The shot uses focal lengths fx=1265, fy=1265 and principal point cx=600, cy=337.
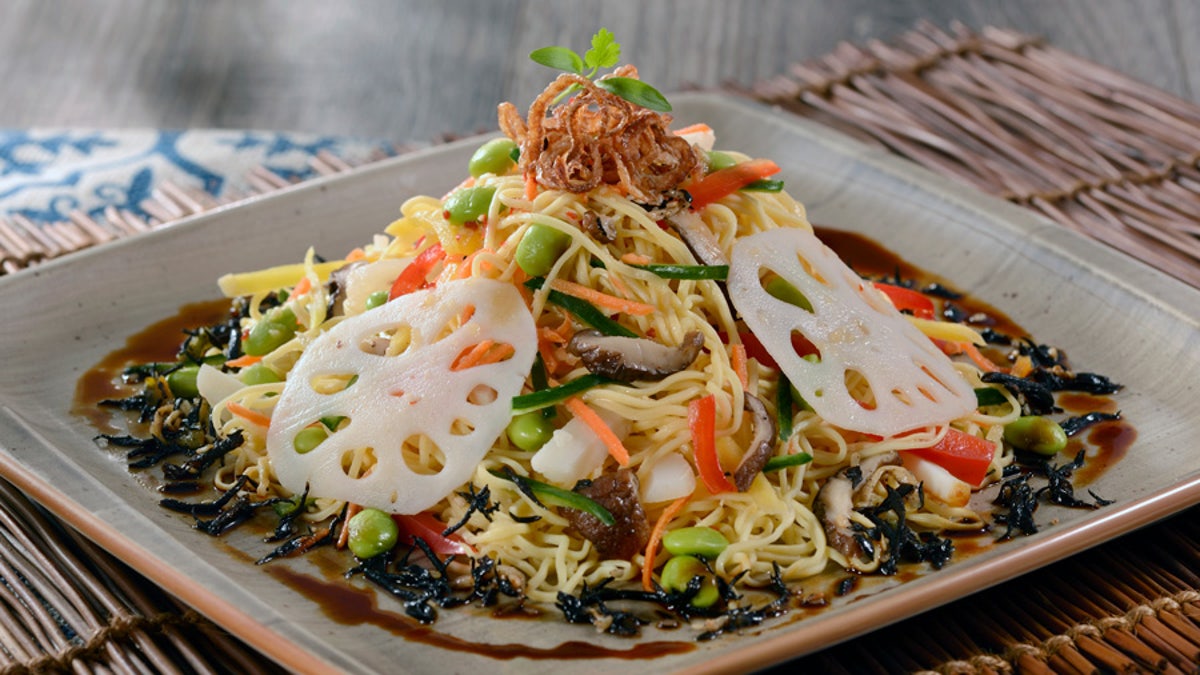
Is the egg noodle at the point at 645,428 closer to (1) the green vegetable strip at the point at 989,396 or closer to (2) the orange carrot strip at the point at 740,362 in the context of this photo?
(2) the orange carrot strip at the point at 740,362

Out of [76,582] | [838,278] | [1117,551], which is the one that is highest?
[838,278]

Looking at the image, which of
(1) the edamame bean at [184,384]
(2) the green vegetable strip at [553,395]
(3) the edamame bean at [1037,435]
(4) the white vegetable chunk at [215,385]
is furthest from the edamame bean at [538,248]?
(3) the edamame bean at [1037,435]

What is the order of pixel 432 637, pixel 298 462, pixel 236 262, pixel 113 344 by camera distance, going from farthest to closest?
pixel 236 262 → pixel 113 344 → pixel 298 462 → pixel 432 637

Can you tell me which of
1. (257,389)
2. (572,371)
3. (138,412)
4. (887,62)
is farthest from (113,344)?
(887,62)

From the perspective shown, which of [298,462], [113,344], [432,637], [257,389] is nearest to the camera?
[432,637]

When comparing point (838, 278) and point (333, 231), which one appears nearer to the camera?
point (838, 278)

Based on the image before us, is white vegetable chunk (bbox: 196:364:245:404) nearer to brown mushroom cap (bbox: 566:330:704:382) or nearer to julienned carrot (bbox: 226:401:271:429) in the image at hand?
julienned carrot (bbox: 226:401:271:429)

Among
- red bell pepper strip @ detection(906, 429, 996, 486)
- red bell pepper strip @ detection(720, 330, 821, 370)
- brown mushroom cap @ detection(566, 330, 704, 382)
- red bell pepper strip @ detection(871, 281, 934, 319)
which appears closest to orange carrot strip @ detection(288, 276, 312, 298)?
brown mushroom cap @ detection(566, 330, 704, 382)

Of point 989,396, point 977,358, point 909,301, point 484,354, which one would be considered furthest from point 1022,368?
point 484,354

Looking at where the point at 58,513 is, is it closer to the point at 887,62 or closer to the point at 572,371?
the point at 572,371
